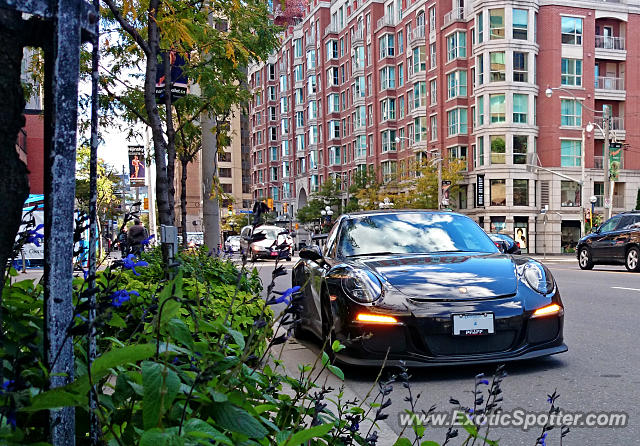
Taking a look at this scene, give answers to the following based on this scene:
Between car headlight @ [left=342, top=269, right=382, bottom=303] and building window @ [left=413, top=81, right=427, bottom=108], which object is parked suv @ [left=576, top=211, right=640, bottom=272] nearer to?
car headlight @ [left=342, top=269, right=382, bottom=303]

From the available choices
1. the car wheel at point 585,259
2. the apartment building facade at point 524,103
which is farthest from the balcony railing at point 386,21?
the car wheel at point 585,259

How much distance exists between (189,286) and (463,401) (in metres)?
2.13

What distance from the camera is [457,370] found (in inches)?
212

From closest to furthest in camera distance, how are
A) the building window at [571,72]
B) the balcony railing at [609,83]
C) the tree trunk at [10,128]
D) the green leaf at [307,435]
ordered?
the tree trunk at [10,128] → the green leaf at [307,435] → the building window at [571,72] → the balcony railing at [609,83]

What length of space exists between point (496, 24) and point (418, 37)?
35.1ft

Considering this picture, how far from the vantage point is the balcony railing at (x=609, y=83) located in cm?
5250

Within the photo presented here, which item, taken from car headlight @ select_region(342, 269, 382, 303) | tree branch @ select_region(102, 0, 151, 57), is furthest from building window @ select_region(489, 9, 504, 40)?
car headlight @ select_region(342, 269, 382, 303)

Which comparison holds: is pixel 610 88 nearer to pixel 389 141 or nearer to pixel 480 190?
pixel 480 190

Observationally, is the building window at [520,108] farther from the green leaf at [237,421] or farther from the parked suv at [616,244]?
the green leaf at [237,421]

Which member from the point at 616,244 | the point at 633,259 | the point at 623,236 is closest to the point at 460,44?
the point at 616,244

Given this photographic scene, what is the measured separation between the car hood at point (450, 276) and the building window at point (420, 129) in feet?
178

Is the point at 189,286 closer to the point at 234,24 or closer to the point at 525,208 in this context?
the point at 234,24

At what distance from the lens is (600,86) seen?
172 feet

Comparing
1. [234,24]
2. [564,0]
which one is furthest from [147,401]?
[564,0]
